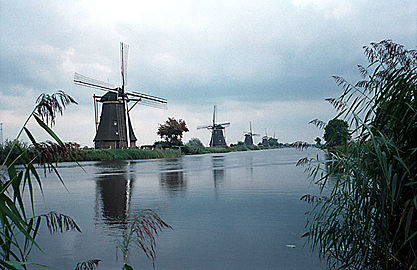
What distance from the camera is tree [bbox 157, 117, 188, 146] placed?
45422mm

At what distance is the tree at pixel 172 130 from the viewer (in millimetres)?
45422

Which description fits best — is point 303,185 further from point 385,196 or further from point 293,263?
point 385,196

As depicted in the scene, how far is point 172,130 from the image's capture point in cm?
4550

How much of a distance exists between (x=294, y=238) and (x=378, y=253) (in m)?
2.19

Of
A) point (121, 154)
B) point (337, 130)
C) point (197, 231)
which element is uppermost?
point (337, 130)

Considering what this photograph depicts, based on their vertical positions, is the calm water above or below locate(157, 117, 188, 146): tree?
below

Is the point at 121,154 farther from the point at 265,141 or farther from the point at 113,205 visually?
the point at 265,141

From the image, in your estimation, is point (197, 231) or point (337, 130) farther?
point (197, 231)

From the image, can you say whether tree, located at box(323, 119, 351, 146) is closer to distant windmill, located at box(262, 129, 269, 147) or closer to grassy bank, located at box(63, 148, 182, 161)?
grassy bank, located at box(63, 148, 182, 161)

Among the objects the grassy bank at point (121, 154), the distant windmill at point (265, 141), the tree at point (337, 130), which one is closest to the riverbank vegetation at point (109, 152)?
→ the grassy bank at point (121, 154)

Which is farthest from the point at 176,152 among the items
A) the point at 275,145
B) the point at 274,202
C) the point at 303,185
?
the point at 275,145

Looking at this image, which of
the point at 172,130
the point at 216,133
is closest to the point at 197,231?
the point at 172,130

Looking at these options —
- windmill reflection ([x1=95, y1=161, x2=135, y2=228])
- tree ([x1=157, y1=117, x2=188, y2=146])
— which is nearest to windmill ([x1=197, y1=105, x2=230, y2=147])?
tree ([x1=157, y1=117, x2=188, y2=146])

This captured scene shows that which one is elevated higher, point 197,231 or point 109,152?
point 109,152
